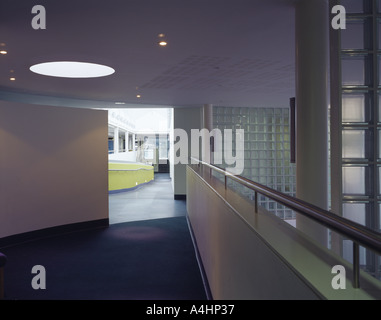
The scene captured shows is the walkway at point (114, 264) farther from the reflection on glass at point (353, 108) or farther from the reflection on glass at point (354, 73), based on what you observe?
the reflection on glass at point (354, 73)

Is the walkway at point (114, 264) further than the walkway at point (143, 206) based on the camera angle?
No

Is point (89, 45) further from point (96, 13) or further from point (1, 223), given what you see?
point (1, 223)

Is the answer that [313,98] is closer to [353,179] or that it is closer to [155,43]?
[353,179]

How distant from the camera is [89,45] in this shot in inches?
170

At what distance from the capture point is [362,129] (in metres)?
2.84

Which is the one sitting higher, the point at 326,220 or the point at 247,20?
the point at 247,20

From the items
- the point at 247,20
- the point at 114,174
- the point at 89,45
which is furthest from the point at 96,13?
the point at 114,174

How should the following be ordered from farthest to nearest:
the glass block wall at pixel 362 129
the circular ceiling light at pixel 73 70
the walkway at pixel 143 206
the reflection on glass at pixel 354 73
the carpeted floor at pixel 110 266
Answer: the walkway at pixel 143 206 < the circular ceiling light at pixel 73 70 < the carpeted floor at pixel 110 266 < the glass block wall at pixel 362 129 < the reflection on glass at pixel 354 73

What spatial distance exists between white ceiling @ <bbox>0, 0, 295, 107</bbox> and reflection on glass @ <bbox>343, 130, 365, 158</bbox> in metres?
1.45

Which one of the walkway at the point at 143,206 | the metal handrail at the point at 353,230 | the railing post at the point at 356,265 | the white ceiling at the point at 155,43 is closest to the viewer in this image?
the metal handrail at the point at 353,230

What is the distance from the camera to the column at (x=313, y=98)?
308 centimetres

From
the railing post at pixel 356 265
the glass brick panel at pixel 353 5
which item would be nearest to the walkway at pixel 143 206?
the glass brick panel at pixel 353 5

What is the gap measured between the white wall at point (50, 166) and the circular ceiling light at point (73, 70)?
90 centimetres
